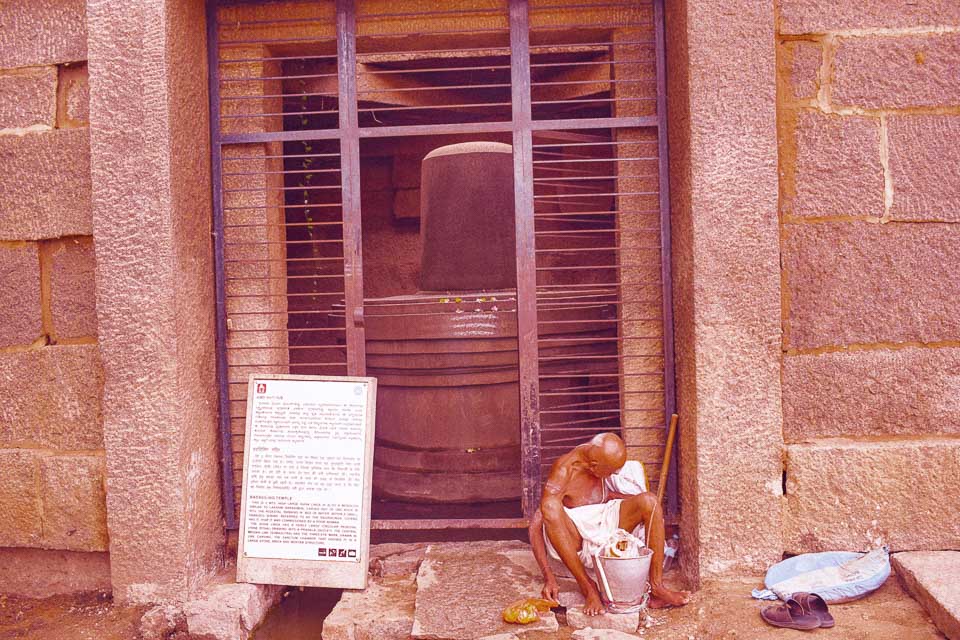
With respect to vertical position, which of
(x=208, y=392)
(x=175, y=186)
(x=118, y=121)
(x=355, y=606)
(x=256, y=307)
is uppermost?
(x=118, y=121)

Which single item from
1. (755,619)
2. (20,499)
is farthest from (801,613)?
(20,499)

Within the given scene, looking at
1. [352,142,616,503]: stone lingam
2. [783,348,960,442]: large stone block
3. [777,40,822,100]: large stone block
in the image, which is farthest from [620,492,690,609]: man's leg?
[777,40,822,100]: large stone block

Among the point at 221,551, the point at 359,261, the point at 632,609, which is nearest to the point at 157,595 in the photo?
the point at 221,551

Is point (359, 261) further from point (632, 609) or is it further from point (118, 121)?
point (632, 609)

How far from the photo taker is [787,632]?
3.07 meters

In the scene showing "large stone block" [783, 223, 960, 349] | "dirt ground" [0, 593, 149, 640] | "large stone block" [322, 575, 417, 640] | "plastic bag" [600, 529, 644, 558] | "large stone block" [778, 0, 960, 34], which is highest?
"large stone block" [778, 0, 960, 34]

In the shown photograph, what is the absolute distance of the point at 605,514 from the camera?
11.2 feet

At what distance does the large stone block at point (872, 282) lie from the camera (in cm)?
354

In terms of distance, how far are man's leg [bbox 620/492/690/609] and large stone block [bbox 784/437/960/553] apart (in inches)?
26.3

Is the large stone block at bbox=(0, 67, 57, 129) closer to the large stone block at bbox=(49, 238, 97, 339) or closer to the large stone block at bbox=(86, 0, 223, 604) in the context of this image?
the large stone block at bbox=(86, 0, 223, 604)

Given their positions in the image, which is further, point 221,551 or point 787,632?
point 221,551

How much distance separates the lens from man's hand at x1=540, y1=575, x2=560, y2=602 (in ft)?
10.9

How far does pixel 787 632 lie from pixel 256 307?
2.95 metres

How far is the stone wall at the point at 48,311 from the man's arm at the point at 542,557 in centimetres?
210
